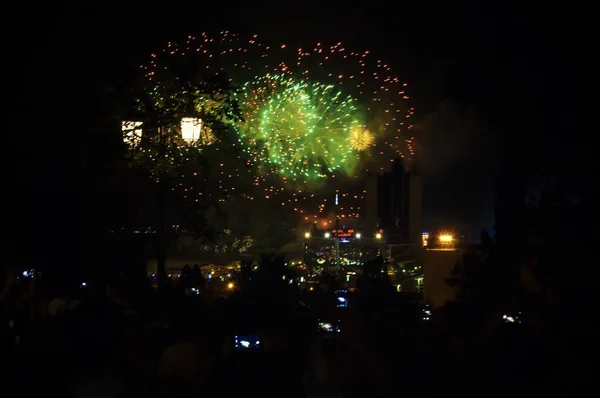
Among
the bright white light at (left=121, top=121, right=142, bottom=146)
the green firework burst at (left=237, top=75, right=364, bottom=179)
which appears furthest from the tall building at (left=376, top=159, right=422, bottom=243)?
the bright white light at (left=121, top=121, right=142, bottom=146)

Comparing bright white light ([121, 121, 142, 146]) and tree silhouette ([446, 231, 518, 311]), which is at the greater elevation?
bright white light ([121, 121, 142, 146])

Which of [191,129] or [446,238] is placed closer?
[191,129]

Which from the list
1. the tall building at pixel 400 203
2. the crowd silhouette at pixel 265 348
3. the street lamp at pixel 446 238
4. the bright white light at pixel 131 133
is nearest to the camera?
the crowd silhouette at pixel 265 348

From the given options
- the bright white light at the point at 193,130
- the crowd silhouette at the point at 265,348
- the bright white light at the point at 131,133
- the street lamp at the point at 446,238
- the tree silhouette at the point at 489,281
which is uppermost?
the bright white light at the point at 193,130

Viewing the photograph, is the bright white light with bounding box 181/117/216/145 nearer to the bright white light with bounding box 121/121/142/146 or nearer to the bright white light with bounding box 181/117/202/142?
the bright white light with bounding box 181/117/202/142

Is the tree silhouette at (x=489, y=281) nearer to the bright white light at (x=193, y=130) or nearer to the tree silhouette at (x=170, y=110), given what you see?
the tree silhouette at (x=170, y=110)

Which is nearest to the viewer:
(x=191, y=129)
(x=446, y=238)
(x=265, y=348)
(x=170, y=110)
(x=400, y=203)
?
(x=265, y=348)

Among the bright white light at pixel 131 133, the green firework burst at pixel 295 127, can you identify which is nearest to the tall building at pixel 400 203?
the green firework burst at pixel 295 127

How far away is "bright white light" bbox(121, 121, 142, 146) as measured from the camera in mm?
7512

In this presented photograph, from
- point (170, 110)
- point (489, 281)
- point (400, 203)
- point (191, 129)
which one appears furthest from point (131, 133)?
point (400, 203)

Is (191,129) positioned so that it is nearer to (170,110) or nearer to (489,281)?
(170,110)

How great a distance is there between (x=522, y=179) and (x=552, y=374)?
1838 millimetres

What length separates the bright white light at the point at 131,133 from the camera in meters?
7.51

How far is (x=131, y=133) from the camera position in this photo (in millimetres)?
8312
